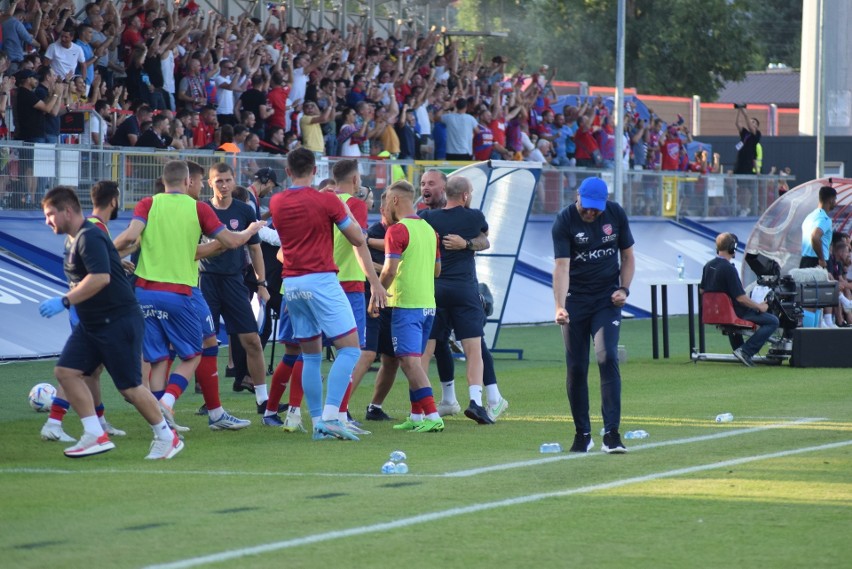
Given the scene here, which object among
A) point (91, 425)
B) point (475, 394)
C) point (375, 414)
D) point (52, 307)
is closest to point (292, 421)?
point (375, 414)

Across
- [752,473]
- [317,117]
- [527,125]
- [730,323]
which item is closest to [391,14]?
[527,125]

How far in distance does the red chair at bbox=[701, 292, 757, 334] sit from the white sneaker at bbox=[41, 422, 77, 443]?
9.43 meters

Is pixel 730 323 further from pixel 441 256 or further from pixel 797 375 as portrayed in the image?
pixel 441 256

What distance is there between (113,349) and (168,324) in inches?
57.2

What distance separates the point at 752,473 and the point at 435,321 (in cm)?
398

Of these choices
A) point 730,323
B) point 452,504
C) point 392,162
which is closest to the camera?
point 452,504

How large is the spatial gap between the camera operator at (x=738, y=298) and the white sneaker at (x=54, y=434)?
9.39 m

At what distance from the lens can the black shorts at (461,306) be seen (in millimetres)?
12195

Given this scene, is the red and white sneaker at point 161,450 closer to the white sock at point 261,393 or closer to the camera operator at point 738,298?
the white sock at point 261,393

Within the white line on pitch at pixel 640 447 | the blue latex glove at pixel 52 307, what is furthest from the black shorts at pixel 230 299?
the white line on pitch at pixel 640 447

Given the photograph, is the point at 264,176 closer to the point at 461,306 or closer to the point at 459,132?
the point at 461,306

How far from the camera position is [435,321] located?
12430mm

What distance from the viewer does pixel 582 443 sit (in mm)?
10086

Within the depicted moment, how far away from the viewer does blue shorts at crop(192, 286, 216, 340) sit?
11.2 m
